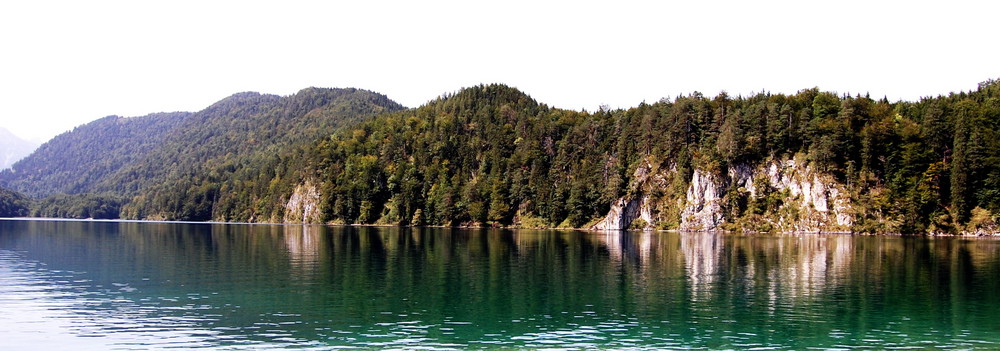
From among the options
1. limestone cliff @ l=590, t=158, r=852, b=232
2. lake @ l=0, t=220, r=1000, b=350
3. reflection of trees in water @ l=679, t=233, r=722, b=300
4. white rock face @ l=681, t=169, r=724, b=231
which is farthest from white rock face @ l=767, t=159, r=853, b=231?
lake @ l=0, t=220, r=1000, b=350

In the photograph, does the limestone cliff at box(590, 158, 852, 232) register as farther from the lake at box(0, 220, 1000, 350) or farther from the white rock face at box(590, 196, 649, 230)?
the lake at box(0, 220, 1000, 350)

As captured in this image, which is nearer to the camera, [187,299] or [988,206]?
[187,299]

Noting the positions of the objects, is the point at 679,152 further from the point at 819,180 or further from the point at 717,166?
the point at 819,180

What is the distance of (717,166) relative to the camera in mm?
179500

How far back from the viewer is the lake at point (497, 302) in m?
36.2

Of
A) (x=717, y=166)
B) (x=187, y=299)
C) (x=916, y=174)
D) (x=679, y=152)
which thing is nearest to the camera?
(x=187, y=299)

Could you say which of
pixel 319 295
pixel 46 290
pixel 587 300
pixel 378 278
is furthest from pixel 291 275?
pixel 587 300

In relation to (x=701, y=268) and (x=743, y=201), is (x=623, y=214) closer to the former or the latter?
(x=743, y=201)

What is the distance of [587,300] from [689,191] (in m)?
139

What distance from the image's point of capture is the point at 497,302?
4778 cm

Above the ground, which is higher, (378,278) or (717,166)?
(717,166)

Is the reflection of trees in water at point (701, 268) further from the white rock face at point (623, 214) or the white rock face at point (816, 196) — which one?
the white rock face at point (623, 214)

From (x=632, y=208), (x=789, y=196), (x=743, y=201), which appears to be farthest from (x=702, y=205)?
(x=789, y=196)

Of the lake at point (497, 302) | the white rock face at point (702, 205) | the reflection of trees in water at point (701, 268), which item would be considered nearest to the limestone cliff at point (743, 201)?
the white rock face at point (702, 205)
